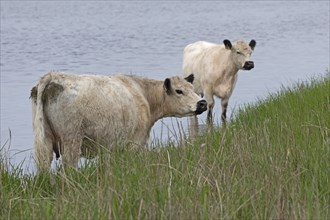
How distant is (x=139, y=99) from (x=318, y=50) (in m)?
16.7

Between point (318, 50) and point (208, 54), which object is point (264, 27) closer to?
point (318, 50)

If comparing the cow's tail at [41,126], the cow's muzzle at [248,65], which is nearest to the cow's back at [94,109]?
the cow's tail at [41,126]

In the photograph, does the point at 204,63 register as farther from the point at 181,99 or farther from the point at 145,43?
the point at 145,43

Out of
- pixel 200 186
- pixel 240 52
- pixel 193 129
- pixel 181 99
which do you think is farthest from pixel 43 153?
pixel 240 52

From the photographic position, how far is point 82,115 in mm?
8273

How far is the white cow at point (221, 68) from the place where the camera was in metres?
14.2

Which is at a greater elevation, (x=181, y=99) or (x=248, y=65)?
(x=181, y=99)

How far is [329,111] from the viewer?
8.50 m

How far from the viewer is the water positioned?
16.7 meters

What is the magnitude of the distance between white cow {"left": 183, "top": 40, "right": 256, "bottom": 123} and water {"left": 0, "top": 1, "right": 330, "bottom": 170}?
0.41m

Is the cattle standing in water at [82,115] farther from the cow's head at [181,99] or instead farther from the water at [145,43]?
the cow's head at [181,99]

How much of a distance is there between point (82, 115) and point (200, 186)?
3140mm

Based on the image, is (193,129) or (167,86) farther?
(193,129)

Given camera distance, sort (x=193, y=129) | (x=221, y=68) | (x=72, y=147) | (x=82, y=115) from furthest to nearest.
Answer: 1. (x=221, y=68)
2. (x=193, y=129)
3. (x=82, y=115)
4. (x=72, y=147)
